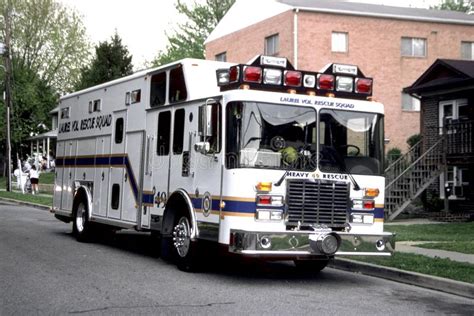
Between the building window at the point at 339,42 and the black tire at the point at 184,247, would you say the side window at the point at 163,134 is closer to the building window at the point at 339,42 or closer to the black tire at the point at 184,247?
the black tire at the point at 184,247

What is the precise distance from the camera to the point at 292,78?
991 centimetres

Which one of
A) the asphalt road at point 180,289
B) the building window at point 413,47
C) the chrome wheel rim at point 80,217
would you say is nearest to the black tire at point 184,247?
the asphalt road at point 180,289

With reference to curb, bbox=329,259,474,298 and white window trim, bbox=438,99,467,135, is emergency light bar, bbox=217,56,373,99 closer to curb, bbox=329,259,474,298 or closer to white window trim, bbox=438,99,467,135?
curb, bbox=329,259,474,298

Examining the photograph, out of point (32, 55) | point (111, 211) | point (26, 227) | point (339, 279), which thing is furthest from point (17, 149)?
point (339, 279)

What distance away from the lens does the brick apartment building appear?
116ft

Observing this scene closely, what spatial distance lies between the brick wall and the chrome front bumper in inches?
1019

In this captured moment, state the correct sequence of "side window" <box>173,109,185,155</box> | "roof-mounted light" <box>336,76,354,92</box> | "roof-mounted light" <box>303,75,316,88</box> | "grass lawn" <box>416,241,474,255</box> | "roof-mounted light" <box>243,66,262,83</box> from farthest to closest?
"grass lawn" <box>416,241,474,255</box>
"side window" <box>173,109,185,155</box>
"roof-mounted light" <box>336,76,354,92</box>
"roof-mounted light" <box>303,75,316,88</box>
"roof-mounted light" <box>243,66,262,83</box>

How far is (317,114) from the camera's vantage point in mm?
9914

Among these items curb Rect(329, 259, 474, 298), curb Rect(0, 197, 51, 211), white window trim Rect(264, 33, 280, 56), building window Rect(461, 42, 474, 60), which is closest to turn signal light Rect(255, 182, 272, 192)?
curb Rect(329, 259, 474, 298)

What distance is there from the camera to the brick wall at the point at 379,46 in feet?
116

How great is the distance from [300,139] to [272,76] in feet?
3.09

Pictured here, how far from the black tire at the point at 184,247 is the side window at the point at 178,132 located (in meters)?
1.04

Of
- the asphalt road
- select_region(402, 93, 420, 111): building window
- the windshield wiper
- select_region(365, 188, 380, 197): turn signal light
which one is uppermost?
select_region(402, 93, 420, 111): building window

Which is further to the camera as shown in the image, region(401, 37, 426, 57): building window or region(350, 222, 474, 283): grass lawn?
region(401, 37, 426, 57): building window
